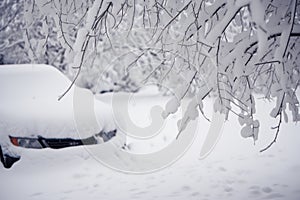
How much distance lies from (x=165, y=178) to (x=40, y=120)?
196 centimetres

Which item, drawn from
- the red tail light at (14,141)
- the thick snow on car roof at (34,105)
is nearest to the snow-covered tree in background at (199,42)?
the thick snow on car roof at (34,105)

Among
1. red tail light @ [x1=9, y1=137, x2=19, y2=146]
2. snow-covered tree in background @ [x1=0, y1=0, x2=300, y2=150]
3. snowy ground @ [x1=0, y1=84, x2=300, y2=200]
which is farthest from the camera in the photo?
red tail light @ [x1=9, y1=137, x2=19, y2=146]

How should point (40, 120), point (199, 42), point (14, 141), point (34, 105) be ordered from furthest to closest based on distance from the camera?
point (34, 105) → point (40, 120) → point (14, 141) → point (199, 42)


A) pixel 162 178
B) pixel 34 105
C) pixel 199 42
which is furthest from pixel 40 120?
pixel 199 42

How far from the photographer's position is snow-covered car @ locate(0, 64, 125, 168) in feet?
16.4

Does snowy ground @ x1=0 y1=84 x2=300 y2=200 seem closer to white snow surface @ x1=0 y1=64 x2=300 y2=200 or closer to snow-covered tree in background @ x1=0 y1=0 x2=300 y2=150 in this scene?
white snow surface @ x1=0 y1=64 x2=300 y2=200

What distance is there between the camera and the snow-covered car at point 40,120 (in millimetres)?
5000

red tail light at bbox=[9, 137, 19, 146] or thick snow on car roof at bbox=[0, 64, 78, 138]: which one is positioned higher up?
thick snow on car roof at bbox=[0, 64, 78, 138]

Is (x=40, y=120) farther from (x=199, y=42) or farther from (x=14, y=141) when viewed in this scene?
(x=199, y=42)

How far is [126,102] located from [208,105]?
2.82 metres

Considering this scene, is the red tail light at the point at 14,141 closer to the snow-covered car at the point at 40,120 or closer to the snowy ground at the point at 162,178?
the snow-covered car at the point at 40,120

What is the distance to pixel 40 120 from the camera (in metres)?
5.08

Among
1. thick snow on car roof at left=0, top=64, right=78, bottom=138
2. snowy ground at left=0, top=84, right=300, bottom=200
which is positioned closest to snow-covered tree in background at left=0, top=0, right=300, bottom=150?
snowy ground at left=0, top=84, right=300, bottom=200

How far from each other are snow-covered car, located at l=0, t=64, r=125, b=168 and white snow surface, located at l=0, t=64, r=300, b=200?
0.47ft
